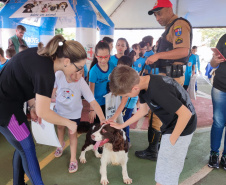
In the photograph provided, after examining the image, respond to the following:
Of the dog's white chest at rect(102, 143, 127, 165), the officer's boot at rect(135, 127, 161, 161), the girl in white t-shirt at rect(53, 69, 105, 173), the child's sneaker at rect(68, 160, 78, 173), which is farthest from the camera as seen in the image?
the officer's boot at rect(135, 127, 161, 161)

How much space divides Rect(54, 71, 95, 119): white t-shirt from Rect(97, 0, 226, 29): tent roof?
33.1 ft

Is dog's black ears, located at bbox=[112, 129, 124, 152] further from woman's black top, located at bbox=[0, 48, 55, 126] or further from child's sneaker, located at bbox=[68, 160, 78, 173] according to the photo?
woman's black top, located at bbox=[0, 48, 55, 126]

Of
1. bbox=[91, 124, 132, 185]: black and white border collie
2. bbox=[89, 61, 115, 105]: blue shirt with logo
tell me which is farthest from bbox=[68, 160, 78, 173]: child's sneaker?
bbox=[89, 61, 115, 105]: blue shirt with logo

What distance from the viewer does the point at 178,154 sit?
180 cm

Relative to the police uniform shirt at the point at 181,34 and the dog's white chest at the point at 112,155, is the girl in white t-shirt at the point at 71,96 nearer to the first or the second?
Answer: the dog's white chest at the point at 112,155

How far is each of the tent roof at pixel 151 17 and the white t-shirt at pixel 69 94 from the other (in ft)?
33.1

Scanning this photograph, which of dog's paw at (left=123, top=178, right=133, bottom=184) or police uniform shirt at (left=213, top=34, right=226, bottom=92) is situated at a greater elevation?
police uniform shirt at (left=213, top=34, right=226, bottom=92)

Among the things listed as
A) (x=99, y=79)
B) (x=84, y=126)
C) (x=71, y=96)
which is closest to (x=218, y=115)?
(x=99, y=79)

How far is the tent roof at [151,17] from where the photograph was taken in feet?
40.0

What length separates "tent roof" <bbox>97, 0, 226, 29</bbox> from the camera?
12203mm

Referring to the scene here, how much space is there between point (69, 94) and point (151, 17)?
12796 mm

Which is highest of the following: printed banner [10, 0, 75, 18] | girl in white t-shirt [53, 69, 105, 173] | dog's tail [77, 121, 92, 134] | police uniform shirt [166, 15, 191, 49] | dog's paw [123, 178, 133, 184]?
printed banner [10, 0, 75, 18]

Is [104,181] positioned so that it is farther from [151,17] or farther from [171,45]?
[151,17]

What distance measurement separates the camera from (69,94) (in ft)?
8.76
